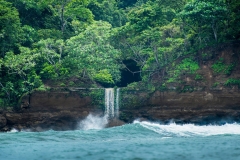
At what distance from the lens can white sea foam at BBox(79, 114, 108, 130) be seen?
98.8ft

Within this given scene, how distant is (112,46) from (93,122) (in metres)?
5.85

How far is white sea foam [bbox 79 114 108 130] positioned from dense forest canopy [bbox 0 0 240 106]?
2.77 m

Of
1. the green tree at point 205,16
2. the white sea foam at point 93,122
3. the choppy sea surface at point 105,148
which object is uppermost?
the green tree at point 205,16

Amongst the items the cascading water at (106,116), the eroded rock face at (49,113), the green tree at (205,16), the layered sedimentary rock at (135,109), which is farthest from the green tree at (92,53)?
the green tree at (205,16)

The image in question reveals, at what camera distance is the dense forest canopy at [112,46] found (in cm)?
3039

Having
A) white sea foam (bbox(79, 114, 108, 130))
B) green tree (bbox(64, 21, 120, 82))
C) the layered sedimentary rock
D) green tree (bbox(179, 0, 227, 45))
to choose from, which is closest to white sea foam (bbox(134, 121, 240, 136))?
the layered sedimentary rock

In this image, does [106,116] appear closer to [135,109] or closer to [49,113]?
[135,109]

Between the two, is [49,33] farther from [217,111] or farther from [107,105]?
[217,111]

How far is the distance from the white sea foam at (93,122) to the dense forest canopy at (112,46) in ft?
9.09

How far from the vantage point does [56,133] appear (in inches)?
903

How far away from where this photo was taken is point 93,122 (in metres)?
30.5

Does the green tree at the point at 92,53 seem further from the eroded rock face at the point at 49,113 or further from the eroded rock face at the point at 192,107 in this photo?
the eroded rock face at the point at 192,107

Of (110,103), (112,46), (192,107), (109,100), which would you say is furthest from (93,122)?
(192,107)

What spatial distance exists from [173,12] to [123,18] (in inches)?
401
